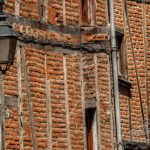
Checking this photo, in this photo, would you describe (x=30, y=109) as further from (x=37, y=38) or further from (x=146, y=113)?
(x=146, y=113)

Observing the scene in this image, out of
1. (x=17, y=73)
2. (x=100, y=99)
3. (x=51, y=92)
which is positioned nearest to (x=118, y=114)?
(x=100, y=99)

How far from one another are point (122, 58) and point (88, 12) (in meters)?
1.62

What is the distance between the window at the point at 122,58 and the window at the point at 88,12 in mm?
1285

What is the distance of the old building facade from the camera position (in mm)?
15703

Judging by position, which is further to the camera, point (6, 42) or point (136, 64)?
point (136, 64)

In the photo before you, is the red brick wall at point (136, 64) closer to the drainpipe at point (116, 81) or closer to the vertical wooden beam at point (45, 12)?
the drainpipe at point (116, 81)

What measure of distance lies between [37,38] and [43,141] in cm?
186

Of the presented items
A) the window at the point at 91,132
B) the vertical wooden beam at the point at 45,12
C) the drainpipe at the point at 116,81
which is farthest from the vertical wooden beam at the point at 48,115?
the drainpipe at the point at 116,81

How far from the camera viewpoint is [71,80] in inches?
670

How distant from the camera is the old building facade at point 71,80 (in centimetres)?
1570

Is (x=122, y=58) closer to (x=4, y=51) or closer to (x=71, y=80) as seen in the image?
(x=71, y=80)

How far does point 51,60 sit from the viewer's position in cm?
1667

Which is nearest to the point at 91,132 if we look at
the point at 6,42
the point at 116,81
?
the point at 116,81

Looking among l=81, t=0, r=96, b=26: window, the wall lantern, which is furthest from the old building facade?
the wall lantern
